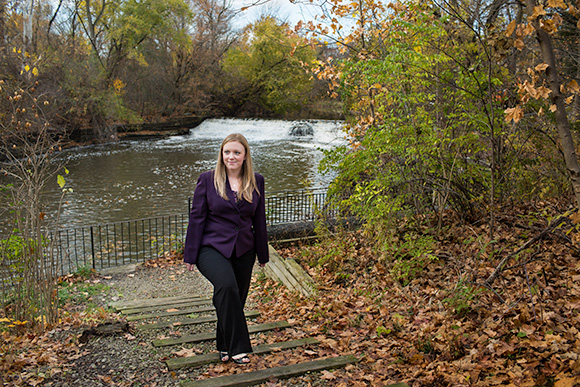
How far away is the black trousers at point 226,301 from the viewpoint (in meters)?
3.83

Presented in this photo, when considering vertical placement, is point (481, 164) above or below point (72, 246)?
above

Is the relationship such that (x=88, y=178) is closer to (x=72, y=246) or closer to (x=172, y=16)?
(x=72, y=246)

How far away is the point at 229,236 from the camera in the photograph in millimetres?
Answer: 4000

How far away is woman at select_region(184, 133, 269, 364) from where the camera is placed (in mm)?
3883

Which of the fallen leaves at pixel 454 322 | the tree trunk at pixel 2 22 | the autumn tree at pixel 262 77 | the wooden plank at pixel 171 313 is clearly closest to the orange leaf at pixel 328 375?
the fallen leaves at pixel 454 322

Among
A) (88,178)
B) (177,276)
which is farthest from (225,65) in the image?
(177,276)

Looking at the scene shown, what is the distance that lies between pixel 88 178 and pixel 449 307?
19.7 metres

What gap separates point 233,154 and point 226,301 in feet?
4.08

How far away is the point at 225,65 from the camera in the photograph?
154 ft

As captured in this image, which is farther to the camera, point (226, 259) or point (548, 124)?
point (548, 124)

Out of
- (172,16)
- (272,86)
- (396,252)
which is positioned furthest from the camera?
(272,86)

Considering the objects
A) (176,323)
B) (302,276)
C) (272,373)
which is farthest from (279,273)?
(272,373)

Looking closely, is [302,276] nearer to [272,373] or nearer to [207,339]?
[207,339]

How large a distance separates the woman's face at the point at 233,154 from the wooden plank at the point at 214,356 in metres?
1.62
